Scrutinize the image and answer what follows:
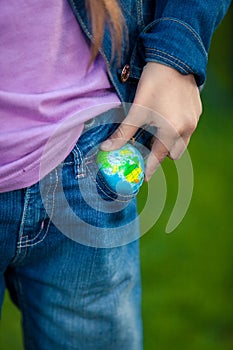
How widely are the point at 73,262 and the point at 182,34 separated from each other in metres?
0.40

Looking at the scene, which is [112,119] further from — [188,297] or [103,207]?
[188,297]

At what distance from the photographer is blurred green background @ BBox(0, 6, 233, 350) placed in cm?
190

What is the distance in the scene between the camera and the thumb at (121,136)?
99 centimetres

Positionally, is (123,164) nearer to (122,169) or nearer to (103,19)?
(122,169)

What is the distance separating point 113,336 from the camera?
118cm

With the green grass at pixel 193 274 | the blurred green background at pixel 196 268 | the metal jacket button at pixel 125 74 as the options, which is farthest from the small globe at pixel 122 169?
the green grass at pixel 193 274

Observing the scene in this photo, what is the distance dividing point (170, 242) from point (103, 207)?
125 centimetres

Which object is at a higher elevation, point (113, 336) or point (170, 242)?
point (113, 336)

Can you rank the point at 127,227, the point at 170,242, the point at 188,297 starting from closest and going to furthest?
1. the point at 127,227
2. the point at 188,297
3. the point at 170,242

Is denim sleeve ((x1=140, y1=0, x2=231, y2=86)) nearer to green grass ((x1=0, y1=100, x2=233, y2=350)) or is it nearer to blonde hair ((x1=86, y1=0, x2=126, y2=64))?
blonde hair ((x1=86, y1=0, x2=126, y2=64))

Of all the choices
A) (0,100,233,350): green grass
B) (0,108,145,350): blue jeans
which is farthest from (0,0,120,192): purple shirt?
(0,100,233,350): green grass

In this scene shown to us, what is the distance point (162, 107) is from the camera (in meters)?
0.97

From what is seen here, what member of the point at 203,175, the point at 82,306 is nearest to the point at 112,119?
the point at 82,306

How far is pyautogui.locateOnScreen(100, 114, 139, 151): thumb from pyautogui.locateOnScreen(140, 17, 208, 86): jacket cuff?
10cm
